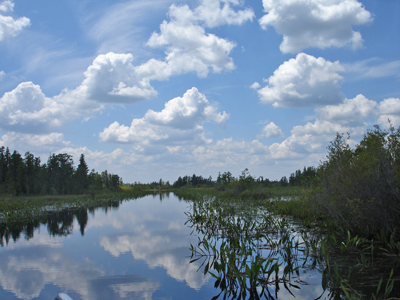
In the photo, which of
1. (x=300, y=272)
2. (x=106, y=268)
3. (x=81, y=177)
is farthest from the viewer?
(x=81, y=177)

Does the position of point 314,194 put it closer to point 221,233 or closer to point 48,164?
point 221,233

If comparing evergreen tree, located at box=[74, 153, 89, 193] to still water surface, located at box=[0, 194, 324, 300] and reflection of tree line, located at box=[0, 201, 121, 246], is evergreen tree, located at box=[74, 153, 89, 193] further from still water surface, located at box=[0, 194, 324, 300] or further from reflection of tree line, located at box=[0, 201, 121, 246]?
still water surface, located at box=[0, 194, 324, 300]

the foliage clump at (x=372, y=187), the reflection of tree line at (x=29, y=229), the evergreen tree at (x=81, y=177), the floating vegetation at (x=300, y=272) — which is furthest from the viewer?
the evergreen tree at (x=81, y=177)

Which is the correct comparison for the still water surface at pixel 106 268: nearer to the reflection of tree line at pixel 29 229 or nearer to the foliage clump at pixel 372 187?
the reflection of tree line at pixel 29 229

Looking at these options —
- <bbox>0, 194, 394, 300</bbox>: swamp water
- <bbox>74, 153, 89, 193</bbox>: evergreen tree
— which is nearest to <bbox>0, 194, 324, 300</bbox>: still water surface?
<bbox>0, 194, 394, 300</bbox>: swamp water

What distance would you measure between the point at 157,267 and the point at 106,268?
1672mm

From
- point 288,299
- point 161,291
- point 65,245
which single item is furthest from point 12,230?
point 288,299

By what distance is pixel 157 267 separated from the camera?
31.2ft

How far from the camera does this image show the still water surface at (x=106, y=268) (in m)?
7.31

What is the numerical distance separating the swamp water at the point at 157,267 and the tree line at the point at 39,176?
44.9 m

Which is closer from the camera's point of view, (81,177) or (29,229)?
(29,229)

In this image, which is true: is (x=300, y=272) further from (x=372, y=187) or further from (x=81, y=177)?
(x=81, y=177)

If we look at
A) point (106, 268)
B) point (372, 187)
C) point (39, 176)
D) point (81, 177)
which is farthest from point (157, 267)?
point (81, 177)

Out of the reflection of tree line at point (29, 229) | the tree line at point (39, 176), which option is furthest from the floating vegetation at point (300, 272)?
the tree line at point (39, 176)
